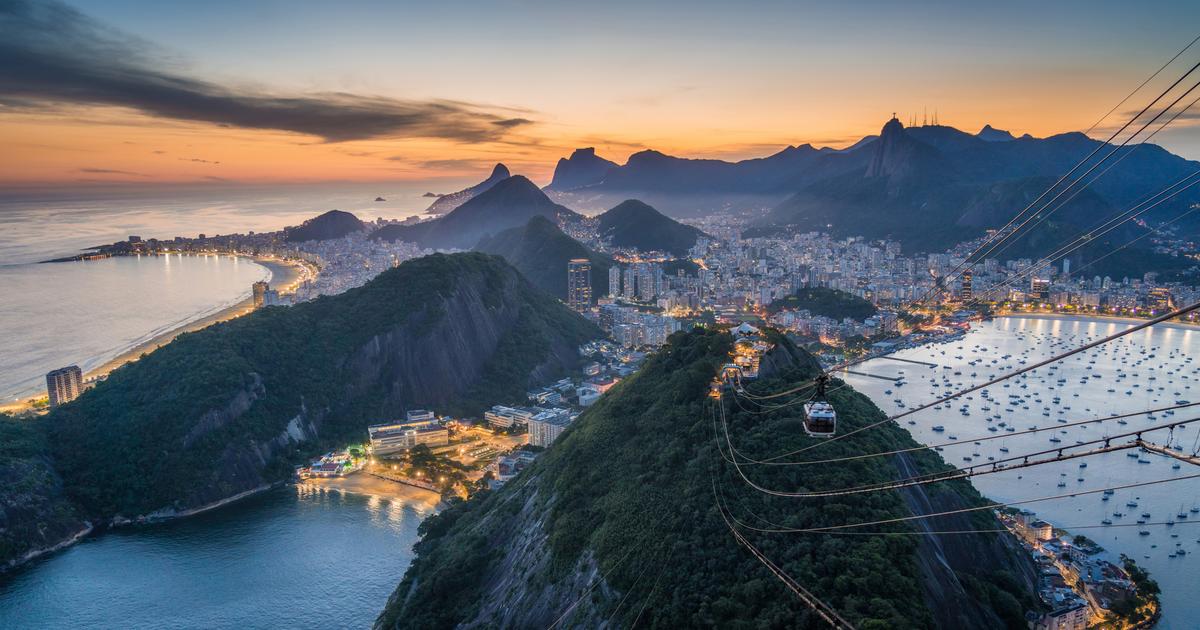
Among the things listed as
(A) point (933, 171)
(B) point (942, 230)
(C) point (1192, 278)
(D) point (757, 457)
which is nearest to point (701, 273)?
(B) point (942, 230)

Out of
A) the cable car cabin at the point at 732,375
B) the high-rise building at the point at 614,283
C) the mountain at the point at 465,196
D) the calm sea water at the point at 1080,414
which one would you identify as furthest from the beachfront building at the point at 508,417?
the mountain at the point at 465,196

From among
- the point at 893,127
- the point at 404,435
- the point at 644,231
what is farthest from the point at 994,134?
the point at 404,435

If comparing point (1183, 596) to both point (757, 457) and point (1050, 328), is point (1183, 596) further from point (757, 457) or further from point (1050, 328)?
point (1050, 328)

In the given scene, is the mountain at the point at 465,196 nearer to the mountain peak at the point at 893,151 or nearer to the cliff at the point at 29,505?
the mountain peak at the point at 893,151

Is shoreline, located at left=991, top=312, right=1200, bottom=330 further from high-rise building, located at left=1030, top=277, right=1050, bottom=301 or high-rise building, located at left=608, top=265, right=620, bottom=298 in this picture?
high-rise building, located at left=608, top=265, right=620, bottom=298

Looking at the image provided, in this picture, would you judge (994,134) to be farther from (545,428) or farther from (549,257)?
(545,428)
